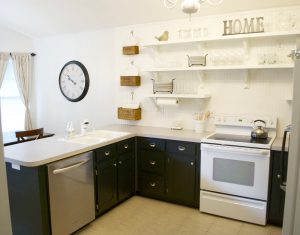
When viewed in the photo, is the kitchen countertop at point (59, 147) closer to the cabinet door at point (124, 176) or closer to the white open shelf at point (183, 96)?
the cabinet door at point (124, 176)

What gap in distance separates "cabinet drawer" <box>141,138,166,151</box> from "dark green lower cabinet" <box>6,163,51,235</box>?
144 centimetres

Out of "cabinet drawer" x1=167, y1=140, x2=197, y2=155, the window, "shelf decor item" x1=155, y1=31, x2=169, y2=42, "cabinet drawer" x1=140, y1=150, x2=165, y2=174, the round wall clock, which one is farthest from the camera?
the window

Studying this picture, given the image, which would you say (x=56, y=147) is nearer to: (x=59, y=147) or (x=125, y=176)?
(x=59, y=147)

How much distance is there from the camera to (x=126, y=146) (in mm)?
3381

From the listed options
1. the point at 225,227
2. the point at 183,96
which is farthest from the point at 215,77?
the point at 225,227

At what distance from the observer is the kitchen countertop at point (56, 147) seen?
2293 mm

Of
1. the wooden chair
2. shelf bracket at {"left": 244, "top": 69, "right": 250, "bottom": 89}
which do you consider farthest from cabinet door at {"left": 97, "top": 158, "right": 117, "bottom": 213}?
shelf bracket at {"left": 244, "top": 69, "right": 250, "bottom": 89}

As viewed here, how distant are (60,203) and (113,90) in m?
2.19

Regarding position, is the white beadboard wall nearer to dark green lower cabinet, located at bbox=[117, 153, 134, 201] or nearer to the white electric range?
the white electric range

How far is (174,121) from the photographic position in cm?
376

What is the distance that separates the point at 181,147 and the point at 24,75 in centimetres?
341

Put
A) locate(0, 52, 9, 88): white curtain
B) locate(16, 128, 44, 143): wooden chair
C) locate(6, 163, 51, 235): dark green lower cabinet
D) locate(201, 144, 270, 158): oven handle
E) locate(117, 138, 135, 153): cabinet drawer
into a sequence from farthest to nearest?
locate(0, 52, 9, 88): white curtain, locate(16, 128, 44, 143): wooden chair, locate(117, 138, 135, 153): cabinet drawer, locate(201, 144, 270, 158): oven handle, locate(6, 163, 51, 235): dark green lower cabinet

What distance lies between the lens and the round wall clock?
4.49 meters

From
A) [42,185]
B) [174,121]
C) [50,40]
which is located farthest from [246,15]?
[50,40]
